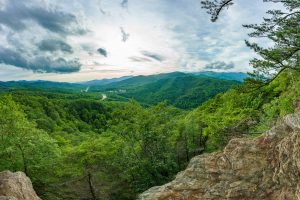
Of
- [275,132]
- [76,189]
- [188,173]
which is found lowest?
[76,189]

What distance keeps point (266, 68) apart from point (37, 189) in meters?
33.7

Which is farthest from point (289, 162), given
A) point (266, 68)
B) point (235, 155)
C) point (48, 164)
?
point (48, 164)

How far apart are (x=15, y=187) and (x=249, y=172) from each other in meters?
17.9


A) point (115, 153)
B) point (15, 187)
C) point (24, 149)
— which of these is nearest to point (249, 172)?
point (15, 187)

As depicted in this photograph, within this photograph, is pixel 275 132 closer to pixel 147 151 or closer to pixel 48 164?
pixel 147 151

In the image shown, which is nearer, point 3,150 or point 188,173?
point 188,173

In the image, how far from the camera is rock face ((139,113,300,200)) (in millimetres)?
14445

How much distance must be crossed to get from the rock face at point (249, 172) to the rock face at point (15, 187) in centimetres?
1045

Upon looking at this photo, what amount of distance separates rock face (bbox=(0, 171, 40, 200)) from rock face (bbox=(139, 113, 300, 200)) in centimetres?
1045

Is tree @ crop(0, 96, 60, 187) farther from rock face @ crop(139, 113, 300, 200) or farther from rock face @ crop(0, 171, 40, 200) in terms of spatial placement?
rock face @ crop(139, 113, 300, 200)

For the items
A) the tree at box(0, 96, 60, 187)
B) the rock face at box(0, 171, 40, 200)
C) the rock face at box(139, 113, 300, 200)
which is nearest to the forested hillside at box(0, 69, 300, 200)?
the tree at box(0, 96, 60, 187)

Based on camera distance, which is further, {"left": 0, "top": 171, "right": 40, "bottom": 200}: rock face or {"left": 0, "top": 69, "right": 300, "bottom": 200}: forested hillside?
{"left": 0, "top": 69, "right": 300, "bottom": 200}: forested hillside

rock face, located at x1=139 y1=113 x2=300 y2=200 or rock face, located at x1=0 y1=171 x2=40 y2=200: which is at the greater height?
rock face, located at x1=139 y1=113 x2=300 y2=200

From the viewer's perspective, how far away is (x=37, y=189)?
135 ft
